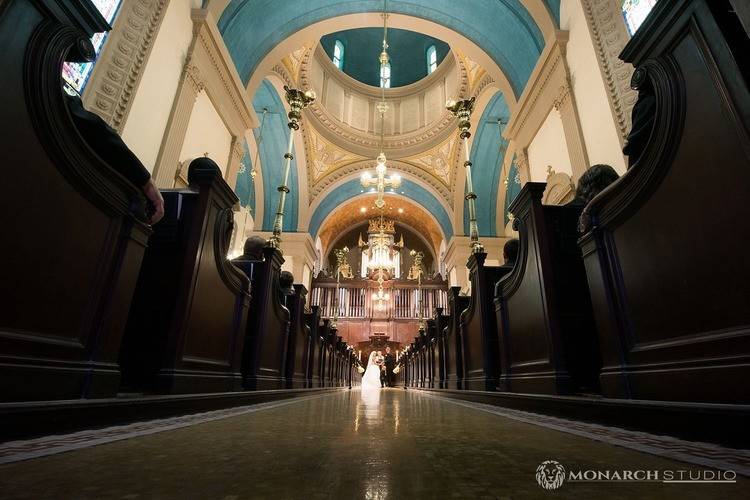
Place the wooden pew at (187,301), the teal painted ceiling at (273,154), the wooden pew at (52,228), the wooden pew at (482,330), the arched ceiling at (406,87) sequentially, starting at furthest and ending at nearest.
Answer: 1. the teal painted ceiling at (273,154)
2. the arched ceiling at (406,87)
3. the wooden pew at (482,330)
4. the wooden pew at (187,301)
5. the wooden pew at (52,228)

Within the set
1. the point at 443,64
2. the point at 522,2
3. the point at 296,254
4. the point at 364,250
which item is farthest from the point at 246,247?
the point at 364,250

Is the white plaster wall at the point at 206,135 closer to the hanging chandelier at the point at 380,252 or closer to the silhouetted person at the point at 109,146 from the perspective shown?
the silhouetted person at the point at 109,146

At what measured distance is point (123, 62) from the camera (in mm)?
4055

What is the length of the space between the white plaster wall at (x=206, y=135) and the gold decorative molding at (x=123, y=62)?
49.6 inches

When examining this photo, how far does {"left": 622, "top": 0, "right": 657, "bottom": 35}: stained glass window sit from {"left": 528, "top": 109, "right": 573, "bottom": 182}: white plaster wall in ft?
4.95

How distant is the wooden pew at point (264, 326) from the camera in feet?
10.2

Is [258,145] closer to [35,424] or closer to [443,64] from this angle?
[443,64]

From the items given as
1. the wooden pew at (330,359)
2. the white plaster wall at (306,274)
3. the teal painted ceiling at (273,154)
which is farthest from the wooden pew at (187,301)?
the white plaster wall at (306,274)

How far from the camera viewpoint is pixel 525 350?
256cm

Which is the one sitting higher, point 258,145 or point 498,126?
point 498,126

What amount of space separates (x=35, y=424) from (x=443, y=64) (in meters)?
14.2

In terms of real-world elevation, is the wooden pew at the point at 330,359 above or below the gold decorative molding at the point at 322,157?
below

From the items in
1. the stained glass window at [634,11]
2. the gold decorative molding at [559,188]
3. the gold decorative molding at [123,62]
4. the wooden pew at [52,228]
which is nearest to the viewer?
the wooden pew at [52,228]

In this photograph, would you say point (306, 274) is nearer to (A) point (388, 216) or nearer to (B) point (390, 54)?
(A) point (388, 216)
